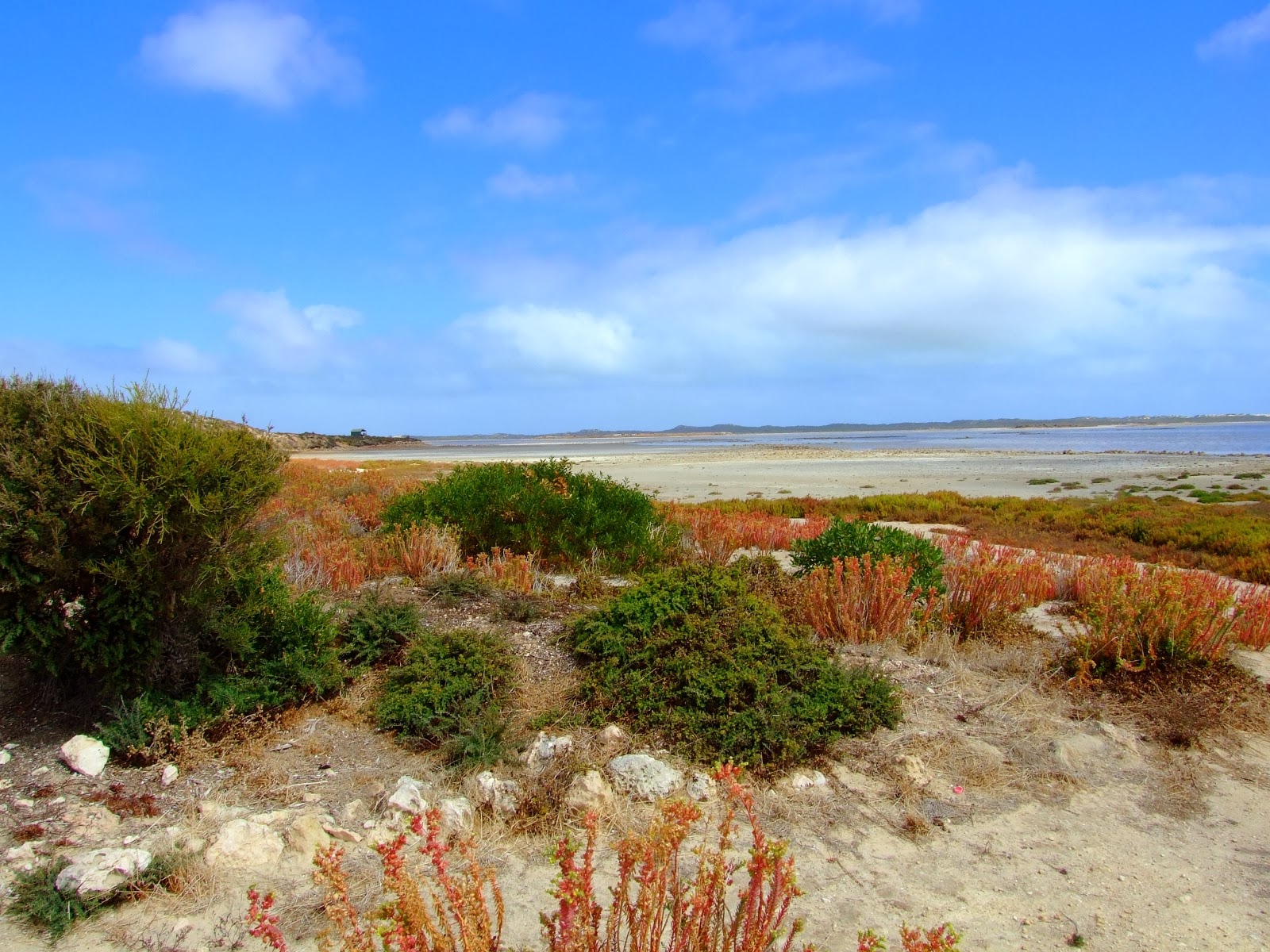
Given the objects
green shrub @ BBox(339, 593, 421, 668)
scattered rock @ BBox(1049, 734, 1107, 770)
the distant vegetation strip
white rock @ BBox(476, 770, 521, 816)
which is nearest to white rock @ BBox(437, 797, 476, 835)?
white rock @ BBox(476, 770, 521, 816)

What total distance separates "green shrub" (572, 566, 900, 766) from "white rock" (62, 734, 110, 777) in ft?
8.84

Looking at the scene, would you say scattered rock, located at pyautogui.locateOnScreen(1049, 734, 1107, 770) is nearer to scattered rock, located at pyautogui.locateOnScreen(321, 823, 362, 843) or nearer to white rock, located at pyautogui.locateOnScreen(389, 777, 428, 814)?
white rock, located at pyautogui.locateOnScreen(389, 777, 428, 814)

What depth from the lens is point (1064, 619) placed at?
7473 mm

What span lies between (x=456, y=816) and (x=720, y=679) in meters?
1.79

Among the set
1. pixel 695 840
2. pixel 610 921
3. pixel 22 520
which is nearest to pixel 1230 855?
pixel 695 840

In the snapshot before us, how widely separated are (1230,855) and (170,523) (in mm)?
5661

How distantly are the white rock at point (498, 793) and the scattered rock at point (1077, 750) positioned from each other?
3.14 metres

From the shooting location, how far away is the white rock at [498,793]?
4092 millimetres

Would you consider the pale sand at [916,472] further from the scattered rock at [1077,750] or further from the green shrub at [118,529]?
the green shrub at [118,529]

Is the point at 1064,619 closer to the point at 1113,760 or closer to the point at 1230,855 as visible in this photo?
the point at 1113,760

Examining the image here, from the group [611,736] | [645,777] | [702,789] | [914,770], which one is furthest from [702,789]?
[914,770]

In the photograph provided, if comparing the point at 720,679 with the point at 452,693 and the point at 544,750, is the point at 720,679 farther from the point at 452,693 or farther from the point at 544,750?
the point at 452,693

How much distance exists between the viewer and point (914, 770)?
453 centimetres

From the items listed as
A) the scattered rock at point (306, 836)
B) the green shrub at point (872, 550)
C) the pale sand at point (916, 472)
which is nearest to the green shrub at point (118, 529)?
the scattered rock at point (306, 836)
